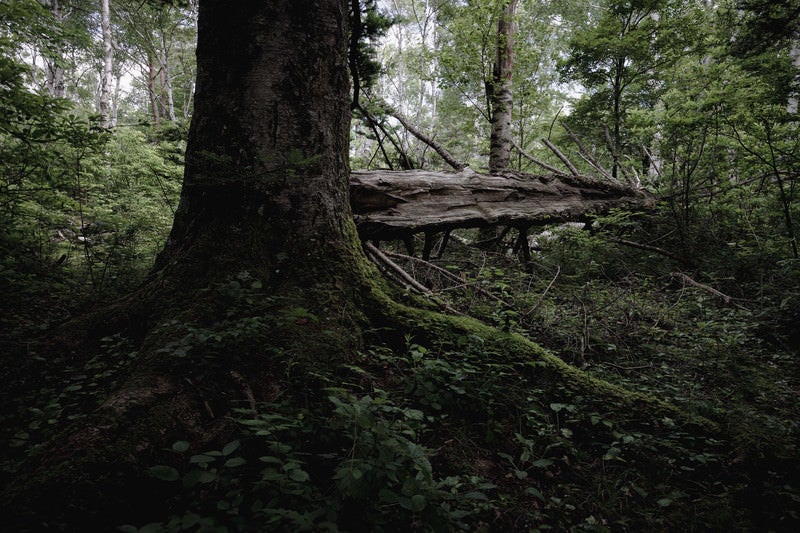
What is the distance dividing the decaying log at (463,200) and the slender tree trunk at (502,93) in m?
1.81

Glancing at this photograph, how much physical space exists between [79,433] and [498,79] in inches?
315

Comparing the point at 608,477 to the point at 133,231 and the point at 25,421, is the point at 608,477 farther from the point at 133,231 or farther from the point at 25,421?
the point at 133,231

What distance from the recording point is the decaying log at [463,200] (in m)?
4.33

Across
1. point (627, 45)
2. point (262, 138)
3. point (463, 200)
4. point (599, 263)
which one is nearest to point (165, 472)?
point (262, 138)

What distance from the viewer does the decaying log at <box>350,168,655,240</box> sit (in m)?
4.33

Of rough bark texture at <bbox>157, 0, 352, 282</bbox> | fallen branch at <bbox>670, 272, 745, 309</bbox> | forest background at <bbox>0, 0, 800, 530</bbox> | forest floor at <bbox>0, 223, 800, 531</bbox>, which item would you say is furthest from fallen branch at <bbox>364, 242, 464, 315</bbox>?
fallen branch at <bbox>670, 272, 745, 309</bbox>

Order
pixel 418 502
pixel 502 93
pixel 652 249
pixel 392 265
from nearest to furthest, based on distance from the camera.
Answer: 1. pixel 418 502
2. pixel 392 265
3. pixel 652 249
4. pixel 502 93

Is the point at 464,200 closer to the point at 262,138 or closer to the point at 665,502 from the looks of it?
the point at 262,138

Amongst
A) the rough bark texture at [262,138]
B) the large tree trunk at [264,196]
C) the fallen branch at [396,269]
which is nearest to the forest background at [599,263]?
the large tree trunk at [264,196]

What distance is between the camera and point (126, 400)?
5.50 feet

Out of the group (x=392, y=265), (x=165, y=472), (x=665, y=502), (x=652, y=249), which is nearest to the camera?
(x=165, y=472)

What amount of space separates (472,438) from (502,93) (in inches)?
275

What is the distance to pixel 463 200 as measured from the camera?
4902 mm

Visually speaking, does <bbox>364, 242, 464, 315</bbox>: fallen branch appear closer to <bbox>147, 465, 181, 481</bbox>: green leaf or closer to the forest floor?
the forest floor
